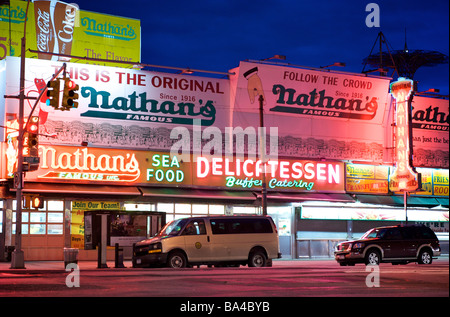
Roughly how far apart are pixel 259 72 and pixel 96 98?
390 inches

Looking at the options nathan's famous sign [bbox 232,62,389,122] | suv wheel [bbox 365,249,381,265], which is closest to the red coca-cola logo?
nathan's famous sign [bbox 232,62,389,122]

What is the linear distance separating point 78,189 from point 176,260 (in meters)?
9.49

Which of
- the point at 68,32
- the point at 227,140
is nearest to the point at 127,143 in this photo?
the point at 227,140

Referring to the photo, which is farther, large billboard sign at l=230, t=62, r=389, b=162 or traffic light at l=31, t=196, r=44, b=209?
large billboard sign at l=230, t=62, r=389, b=162

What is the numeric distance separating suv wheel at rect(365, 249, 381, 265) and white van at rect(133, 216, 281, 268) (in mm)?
4242

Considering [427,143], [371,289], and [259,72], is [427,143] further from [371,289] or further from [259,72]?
[371,289]

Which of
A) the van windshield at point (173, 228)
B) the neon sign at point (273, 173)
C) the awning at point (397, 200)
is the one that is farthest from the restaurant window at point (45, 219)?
the awning at point (397, 200)

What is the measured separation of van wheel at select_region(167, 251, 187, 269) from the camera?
27.4 metres

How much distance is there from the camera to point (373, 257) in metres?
31.0

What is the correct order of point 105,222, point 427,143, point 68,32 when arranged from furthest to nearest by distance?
point 68,32 < point 427,143 < point 105,222

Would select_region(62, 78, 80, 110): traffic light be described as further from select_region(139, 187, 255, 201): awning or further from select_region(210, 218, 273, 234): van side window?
select_region(139, 187, 255, 201): awning

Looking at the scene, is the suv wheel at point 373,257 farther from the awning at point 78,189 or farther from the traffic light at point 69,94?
the traffic light at point 69,94

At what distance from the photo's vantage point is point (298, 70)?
1706 inches

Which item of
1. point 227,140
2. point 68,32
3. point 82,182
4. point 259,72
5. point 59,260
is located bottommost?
point 59,260
